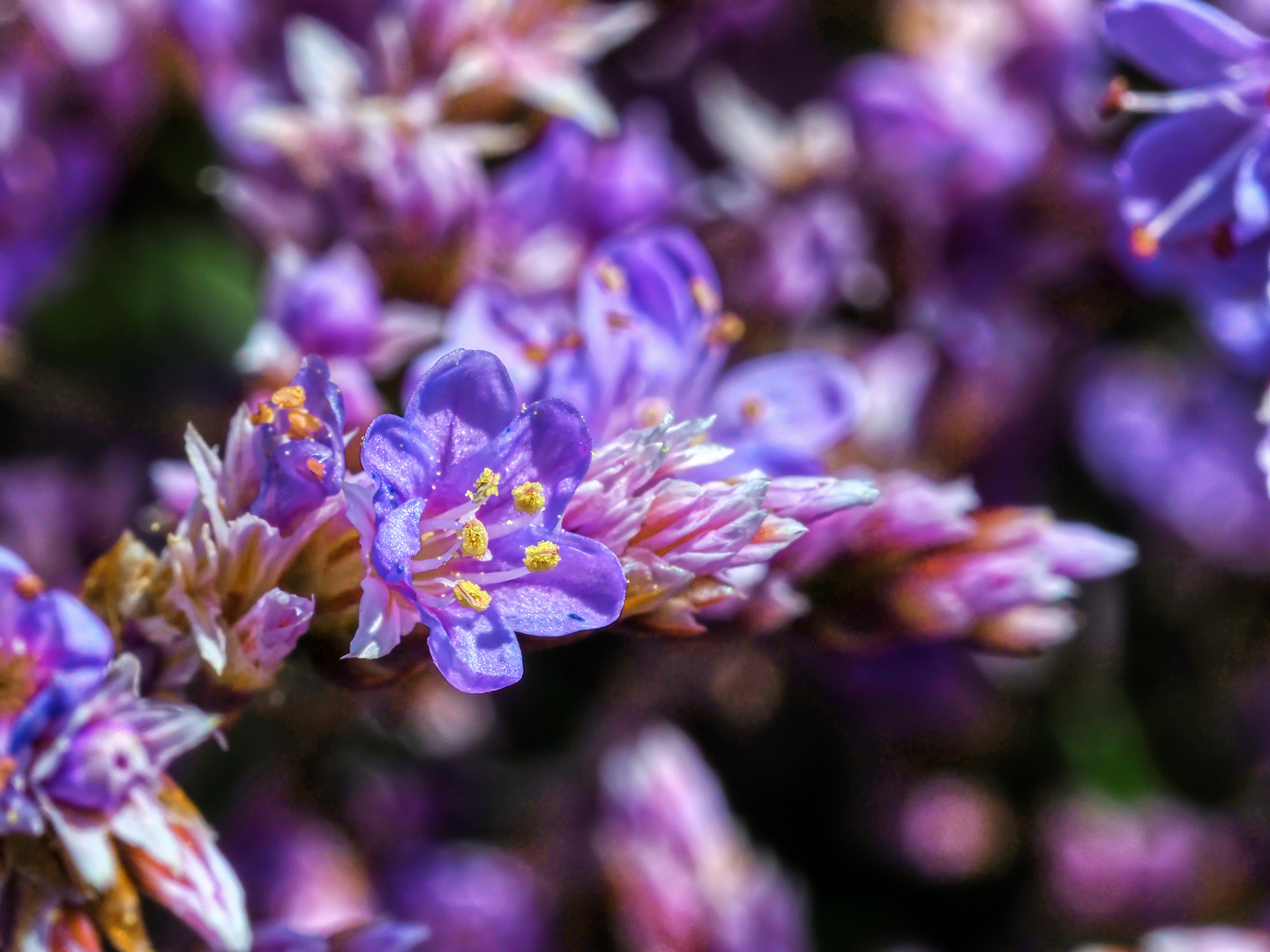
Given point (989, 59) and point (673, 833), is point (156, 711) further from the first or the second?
point (989, 59)

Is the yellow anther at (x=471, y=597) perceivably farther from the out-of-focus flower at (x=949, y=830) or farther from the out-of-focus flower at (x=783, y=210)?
the out-of-focus flower at (x=949, y=830)

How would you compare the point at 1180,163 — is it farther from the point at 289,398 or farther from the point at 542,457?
the point at 289,398

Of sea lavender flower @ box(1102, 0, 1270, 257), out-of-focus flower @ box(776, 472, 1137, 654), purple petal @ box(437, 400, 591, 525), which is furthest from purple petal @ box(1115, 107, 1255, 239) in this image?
purple petal @ box(437, 400, 591, 525)

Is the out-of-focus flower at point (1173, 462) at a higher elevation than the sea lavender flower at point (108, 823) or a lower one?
lower

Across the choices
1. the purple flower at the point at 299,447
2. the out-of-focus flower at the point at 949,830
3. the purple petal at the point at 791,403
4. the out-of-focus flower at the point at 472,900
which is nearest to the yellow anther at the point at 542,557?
the purple flower at the point at 299,447

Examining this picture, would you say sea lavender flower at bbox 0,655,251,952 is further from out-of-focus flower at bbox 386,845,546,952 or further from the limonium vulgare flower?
out-of-focus flower at bbox 386,845,546,952

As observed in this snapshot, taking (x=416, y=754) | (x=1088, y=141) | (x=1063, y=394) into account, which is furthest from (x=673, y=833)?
(x=1088, y=141)
